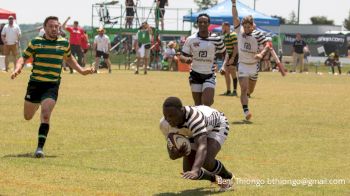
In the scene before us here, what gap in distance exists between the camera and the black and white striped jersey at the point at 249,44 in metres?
19.1

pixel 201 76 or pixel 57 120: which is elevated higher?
pixel 201 76

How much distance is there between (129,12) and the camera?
50906mm

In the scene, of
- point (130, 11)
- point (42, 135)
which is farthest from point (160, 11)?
point (42, 135)

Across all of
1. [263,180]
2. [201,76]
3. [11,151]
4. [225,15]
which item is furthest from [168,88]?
[225,15]

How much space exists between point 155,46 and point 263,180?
37478 mm

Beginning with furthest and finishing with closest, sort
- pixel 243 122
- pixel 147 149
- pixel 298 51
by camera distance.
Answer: pixel 298 51 → pixel 243 122 → pixel 147 149

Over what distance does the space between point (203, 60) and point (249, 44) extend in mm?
3351

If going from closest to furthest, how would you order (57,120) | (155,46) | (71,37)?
(57,120)
(71,37)
(155,46)

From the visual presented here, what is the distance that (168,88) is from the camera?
29719 millimetres

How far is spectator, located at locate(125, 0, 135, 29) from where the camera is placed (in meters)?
50.3

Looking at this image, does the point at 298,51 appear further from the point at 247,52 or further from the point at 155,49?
the point at 247,52

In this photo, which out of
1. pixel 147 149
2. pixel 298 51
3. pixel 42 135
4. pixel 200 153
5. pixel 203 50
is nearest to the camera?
pixel 200 153

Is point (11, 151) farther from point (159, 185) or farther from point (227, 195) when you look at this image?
point (227, 195)

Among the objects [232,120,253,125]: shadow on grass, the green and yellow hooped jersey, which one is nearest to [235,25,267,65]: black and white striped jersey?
[232,120,253,125]: shadow on grass
